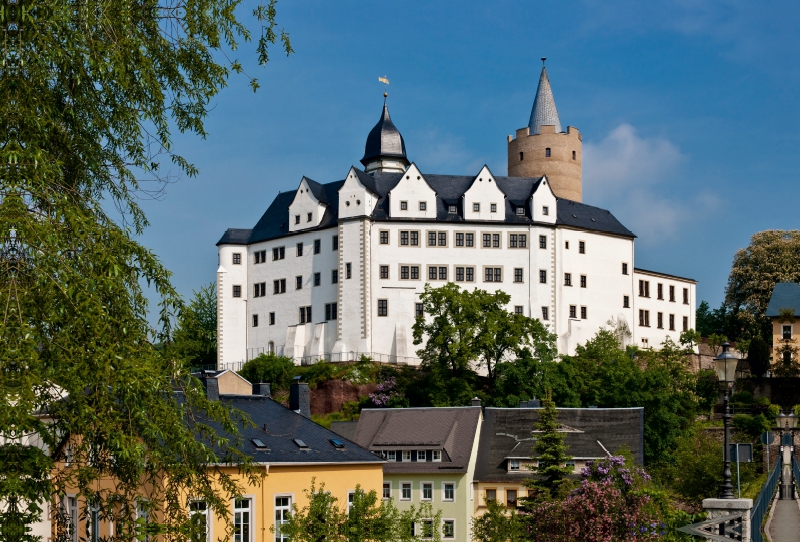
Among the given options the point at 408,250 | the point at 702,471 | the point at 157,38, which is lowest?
the point at 702,471

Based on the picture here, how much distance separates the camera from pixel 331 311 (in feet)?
264

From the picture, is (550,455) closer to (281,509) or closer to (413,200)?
(281,509)

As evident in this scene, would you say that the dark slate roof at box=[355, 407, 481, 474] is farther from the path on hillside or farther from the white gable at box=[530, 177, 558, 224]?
the white gable at box=[530, 177, 558, 224]

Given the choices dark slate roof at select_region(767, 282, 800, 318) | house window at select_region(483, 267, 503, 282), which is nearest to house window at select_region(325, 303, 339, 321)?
house window at select_region(483, 267, 503, 282)

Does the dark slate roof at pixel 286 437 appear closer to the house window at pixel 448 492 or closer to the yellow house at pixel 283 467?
the yellow house at pixel 283 467

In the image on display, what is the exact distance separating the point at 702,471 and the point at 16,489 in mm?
47179

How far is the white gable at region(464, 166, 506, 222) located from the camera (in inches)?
3204

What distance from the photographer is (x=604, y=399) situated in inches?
2625

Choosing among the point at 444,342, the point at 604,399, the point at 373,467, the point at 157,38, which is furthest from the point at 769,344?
the point at 157,38

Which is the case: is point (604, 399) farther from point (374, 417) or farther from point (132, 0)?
point (132, 0)

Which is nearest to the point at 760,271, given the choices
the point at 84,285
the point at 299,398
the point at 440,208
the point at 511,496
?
the point at 440,208

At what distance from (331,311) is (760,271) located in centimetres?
3521

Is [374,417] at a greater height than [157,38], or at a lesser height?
lesser

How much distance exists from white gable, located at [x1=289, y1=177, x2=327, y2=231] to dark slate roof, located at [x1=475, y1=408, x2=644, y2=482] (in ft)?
97.9
